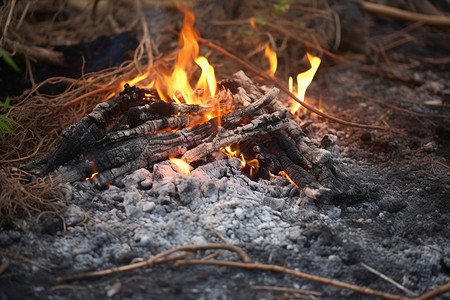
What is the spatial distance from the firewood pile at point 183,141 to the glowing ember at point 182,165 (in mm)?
25

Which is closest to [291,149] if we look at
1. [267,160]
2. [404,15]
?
[267,160]

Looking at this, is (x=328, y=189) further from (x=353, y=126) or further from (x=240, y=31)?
(x=240, y=31)

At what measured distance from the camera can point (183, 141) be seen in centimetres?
313

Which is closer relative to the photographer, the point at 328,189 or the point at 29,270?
the point at 29,270

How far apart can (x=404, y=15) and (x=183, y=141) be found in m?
4.70

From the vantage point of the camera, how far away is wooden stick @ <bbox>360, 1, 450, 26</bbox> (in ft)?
19.6

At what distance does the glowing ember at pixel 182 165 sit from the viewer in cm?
301

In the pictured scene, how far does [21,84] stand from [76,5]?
2171mm

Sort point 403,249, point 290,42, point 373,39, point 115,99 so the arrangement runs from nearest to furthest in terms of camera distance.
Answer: point 403,249 < point 115,99 < point 290,42 < point 373,39

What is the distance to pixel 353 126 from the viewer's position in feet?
12.5

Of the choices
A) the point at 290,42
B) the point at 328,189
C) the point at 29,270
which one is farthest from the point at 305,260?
the point at 290,42

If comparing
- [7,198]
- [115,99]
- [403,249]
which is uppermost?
[115,99]

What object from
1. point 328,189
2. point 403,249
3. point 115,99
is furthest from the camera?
point 115,99

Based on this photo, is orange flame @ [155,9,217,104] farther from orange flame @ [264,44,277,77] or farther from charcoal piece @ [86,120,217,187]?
orange flame @ [264,44,277,77]
